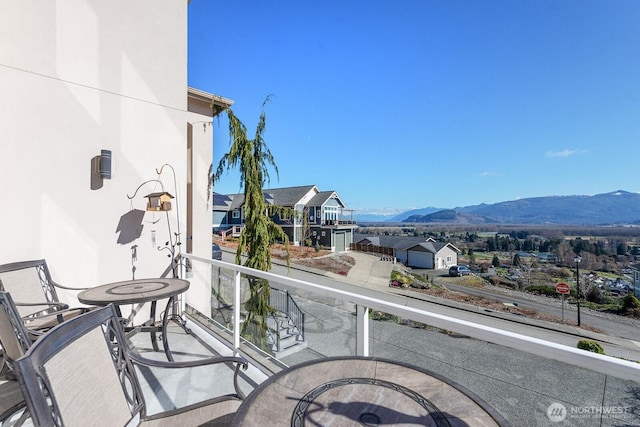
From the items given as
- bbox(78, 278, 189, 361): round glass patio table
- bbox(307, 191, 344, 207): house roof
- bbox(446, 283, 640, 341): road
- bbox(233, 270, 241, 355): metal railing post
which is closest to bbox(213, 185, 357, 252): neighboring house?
bbox(307, 191, 344, 207): house roof

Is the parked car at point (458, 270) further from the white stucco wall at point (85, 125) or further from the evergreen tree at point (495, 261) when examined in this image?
the white stucco wall at point (85, 125)

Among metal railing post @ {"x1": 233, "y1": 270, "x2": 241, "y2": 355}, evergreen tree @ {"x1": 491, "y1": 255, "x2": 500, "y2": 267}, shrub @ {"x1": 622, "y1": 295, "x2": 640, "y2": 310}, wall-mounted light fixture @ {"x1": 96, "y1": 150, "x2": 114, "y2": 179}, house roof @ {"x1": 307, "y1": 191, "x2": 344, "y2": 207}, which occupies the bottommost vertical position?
shrub @ {"x1": 622, "y1": 295, "x2": 640, "y2": 310}

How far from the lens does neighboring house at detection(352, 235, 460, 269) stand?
2473cm

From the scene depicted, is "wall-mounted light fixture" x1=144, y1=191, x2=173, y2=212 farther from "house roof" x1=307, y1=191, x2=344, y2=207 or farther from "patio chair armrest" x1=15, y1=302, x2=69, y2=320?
"house roof" x1=307, y1=191, x2=344, y2=207

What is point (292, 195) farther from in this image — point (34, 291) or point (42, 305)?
point (42, 305)

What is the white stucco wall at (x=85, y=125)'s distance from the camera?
306 cm

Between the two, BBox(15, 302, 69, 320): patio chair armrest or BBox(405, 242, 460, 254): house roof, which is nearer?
BBox(15, 302, 69, 320): patio chair armrest

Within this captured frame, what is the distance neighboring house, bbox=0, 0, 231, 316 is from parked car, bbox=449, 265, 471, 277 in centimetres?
2345

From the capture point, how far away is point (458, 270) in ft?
77.6

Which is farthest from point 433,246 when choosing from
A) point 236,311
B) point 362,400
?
point 362,400

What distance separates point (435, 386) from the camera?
119 cm

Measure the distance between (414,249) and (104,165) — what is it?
995 inches

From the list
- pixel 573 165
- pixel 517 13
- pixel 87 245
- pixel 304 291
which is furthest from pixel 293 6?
pixel 573 165

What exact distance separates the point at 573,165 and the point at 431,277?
26.0 metres
